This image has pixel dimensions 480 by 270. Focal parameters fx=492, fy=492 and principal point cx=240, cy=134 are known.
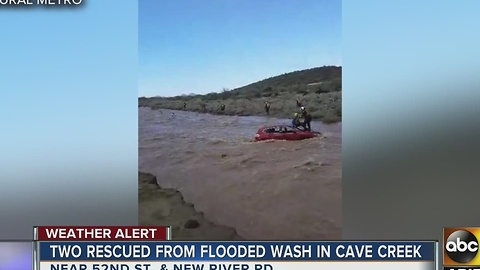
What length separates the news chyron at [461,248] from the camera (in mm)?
1707

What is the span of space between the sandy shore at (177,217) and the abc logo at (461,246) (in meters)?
0.74

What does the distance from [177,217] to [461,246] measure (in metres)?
1.00

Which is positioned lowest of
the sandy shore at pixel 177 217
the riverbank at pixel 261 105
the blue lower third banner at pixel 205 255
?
the blue lower third banner at pixel 205 255

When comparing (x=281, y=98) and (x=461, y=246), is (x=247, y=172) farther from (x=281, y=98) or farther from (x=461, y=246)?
(x=461, y=246)

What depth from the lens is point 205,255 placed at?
1.75 meters

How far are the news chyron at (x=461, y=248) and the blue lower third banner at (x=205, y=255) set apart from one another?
130mm

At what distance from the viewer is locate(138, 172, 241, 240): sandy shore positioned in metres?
1.74

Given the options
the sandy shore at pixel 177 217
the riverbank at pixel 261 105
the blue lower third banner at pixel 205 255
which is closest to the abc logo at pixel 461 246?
the blue lower third banner at pixel 205 255

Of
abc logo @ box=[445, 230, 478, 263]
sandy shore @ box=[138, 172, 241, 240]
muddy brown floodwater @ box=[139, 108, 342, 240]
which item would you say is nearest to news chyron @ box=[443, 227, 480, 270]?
abc logo @ box=[445, 230, 478, 263]

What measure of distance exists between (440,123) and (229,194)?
0.77 m

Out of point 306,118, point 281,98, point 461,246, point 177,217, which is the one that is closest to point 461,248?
point 461,246

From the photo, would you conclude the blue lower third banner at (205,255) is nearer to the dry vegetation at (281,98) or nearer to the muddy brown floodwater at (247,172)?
the muddy brown floodwater at (247,172)

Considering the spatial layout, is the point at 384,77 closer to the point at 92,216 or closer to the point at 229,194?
the point at 229,194

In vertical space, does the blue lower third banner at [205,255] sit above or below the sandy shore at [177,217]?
below
